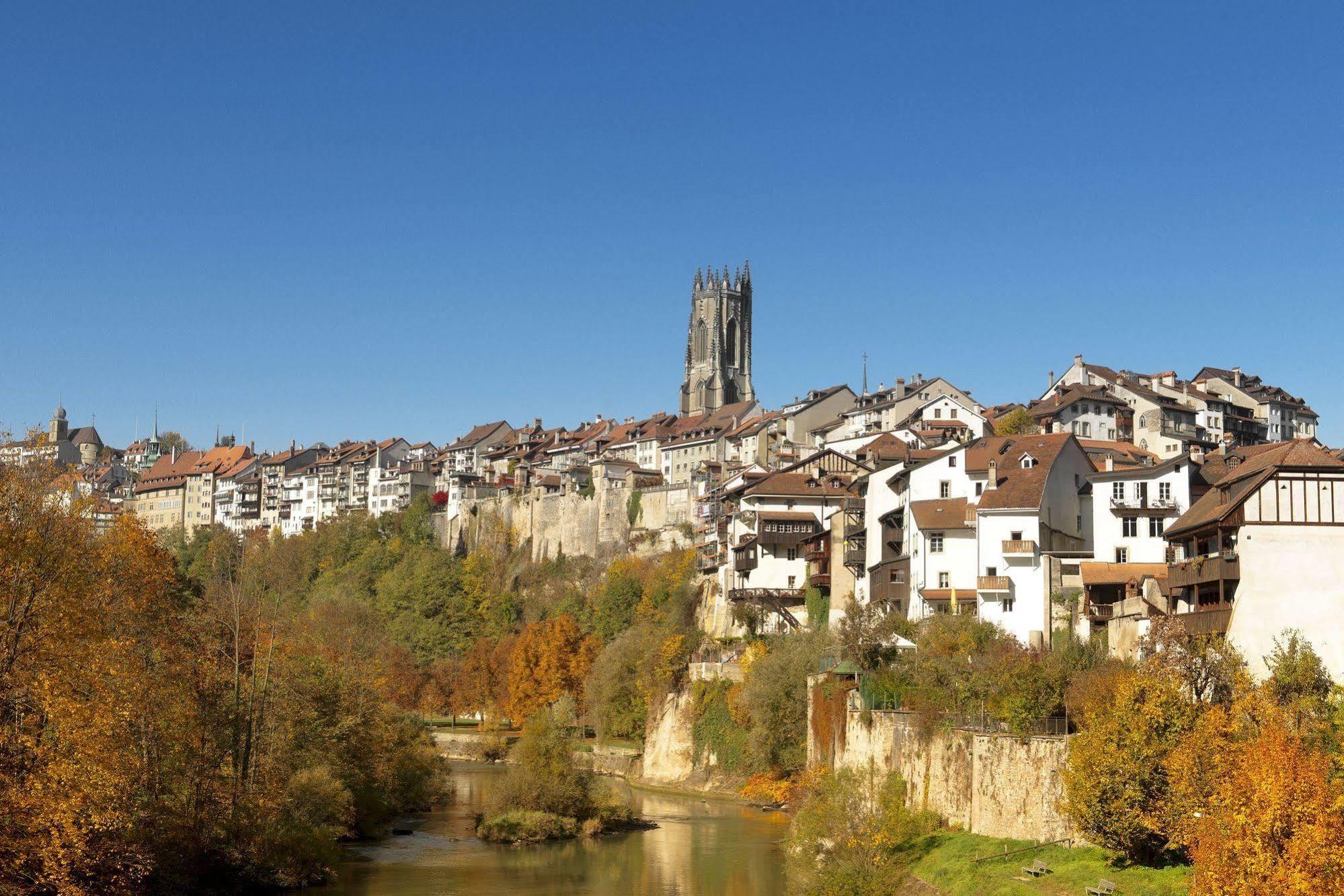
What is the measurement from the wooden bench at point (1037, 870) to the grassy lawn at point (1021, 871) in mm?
129

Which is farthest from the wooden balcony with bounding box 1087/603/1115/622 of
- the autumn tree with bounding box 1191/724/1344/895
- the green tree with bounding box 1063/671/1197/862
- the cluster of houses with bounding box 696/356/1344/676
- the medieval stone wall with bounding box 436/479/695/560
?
the medieval stone wall with bounding box 436/479/695/560

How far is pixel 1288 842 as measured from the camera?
993 inches

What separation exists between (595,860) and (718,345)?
126 m

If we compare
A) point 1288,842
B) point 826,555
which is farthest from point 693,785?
point 1288,842

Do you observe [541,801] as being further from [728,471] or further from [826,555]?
[728,471]

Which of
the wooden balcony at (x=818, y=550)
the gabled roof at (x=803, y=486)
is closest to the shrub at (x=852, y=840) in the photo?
the wooden balcony at (x=818, y=550)

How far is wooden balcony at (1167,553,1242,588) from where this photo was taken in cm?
3797

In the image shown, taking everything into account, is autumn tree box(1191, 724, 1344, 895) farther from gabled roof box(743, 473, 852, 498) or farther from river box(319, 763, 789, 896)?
gabled roof box(743, 473, 852, 498)

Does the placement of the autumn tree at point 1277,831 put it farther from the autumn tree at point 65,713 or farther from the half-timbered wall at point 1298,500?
the autumn tree at point 65,713

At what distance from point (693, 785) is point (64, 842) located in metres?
38.7

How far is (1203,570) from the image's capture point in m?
39.5

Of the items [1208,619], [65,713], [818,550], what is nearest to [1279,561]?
[1208,619]

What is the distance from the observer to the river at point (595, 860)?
136 feet

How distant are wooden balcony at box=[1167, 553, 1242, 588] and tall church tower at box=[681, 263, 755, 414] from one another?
122m
